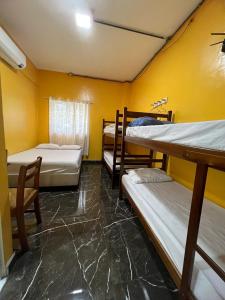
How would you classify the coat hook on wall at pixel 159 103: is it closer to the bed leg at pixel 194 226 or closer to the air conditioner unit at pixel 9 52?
the bed leg at pixel 194 226

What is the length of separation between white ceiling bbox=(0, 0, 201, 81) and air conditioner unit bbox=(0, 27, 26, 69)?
0.39 m

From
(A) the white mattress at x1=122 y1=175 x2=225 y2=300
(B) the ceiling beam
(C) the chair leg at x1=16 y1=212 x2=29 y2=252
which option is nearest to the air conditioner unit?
(B) the ceiling beam

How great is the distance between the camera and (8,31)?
2.37m

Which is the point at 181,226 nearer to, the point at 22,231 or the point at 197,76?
the point at 22,231

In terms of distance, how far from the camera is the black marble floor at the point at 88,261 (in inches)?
40.1

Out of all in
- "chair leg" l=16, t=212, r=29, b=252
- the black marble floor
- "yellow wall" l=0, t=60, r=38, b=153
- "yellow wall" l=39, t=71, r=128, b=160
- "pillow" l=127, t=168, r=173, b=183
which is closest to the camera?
the black marble floor

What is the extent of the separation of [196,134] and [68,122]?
392 cm

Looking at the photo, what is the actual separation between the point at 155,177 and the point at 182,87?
132 centimetres

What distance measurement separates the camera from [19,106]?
2998 millimetres

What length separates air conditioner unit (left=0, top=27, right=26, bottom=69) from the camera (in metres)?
1.86

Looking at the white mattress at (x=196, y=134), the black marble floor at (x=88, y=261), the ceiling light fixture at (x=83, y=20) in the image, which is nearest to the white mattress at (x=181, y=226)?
the black marble floor at (x=88, y=261)

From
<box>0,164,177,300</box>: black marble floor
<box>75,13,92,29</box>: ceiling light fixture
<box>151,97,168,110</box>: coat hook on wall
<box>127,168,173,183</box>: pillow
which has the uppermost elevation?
<box>75,13,92,29</box>: ceiling light fixture

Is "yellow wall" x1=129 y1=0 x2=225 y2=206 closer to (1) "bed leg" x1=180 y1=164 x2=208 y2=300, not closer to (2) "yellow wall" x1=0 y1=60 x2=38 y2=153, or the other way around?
(1) "bed leg" x1=180 y1=164 x2=208 y2=300

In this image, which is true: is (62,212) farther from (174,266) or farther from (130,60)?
(130,60)
